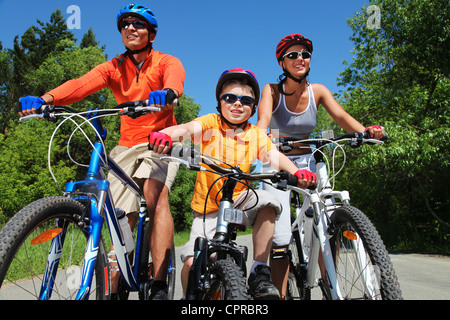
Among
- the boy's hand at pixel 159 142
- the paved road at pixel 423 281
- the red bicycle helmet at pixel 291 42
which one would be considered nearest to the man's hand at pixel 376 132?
the red bicycle helmet at pixel 291 42

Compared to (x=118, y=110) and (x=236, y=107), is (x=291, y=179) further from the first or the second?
(x=118, y=110)

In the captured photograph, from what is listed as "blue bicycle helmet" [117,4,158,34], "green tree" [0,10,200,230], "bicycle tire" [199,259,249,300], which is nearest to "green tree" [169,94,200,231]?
"green tree" [0,10,200,230]

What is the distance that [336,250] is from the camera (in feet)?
8.09

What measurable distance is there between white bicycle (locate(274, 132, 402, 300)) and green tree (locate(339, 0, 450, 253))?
8.16m

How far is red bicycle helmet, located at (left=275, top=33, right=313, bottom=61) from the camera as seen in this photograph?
129 inches

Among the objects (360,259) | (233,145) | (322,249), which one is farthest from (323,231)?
(233,145)

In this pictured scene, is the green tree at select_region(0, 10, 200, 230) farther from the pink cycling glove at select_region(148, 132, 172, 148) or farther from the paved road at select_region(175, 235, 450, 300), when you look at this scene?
the pink cycling glove at select_region(148, 132, 172, 148)

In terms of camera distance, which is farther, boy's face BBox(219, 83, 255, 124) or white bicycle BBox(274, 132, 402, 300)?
boy's face BBox(219, 83, 255, 124)

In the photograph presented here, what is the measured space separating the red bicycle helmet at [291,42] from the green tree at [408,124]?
25.7 ft

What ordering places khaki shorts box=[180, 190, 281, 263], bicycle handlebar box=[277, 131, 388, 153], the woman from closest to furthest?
khaki shorts box=[180, 190, 281, 263] → bicycle handlebar box=[277, 131, 388, 153] → the woman

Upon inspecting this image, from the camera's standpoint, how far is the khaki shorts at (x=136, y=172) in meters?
2.88

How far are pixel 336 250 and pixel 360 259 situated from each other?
0.33 m

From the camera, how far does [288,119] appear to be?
11.0 feet
